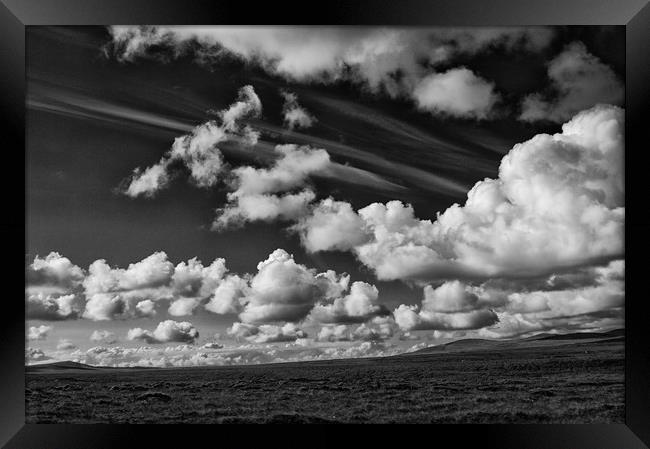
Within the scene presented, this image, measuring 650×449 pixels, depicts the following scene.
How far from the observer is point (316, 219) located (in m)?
9.36

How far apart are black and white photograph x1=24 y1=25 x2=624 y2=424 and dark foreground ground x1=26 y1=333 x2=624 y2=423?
0.11 ft

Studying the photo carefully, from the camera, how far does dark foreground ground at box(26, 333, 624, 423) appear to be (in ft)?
28.4

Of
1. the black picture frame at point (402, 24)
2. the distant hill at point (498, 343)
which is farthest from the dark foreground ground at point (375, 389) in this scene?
the black picture frame at point (402, 24)

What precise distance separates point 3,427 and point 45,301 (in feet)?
5.78

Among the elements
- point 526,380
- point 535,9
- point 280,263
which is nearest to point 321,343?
point 280,263

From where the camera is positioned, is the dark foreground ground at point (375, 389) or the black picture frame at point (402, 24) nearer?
the black picture frame at point (402, 24)

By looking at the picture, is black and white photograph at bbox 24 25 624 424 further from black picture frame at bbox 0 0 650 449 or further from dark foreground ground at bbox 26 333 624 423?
black picture frame at bbox 0 0 650 449

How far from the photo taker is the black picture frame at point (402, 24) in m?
8.03

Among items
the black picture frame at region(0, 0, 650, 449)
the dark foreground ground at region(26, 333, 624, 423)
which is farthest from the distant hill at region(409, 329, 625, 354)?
the black picture frame at region(0, 0, 650, 449)

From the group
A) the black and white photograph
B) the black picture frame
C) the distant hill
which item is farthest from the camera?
the distant hill

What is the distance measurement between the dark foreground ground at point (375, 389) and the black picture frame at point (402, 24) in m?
0.40

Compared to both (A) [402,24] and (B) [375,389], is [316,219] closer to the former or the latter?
(B) [375,389]

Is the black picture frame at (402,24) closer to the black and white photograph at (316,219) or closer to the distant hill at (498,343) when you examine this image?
the black and white photograph at (316,219)

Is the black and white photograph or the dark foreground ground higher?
the black and white photograph
